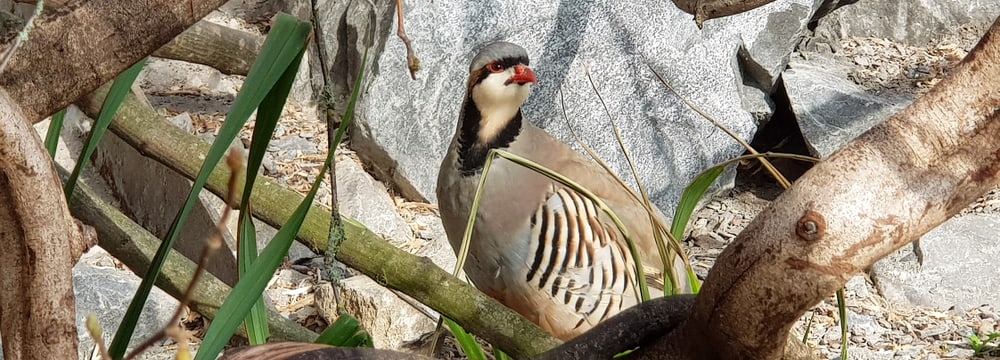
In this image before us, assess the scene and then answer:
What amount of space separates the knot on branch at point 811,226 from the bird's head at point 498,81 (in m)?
1.89

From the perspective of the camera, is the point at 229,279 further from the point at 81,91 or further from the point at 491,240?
the point at 81,91

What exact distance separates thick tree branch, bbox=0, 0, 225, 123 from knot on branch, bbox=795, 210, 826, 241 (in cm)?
56

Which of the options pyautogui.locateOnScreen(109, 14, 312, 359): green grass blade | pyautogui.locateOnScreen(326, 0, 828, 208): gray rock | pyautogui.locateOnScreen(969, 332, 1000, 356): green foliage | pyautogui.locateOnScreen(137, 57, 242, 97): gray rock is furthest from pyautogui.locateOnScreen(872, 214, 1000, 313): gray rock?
pyautogui.locateOnScreen(109, 14, 312, 359): green grass blade

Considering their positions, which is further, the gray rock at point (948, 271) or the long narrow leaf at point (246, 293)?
the gray rock at point (948, 271)

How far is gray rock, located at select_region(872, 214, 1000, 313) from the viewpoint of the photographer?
128 inches

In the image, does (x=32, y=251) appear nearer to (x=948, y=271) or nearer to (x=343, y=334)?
(x=343, y=334)

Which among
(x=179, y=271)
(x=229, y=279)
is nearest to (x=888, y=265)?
(x=229, y=279)

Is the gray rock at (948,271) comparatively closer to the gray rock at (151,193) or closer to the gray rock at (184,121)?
the gray rock at (151,193)

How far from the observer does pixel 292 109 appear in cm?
401

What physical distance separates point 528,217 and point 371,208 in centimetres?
111

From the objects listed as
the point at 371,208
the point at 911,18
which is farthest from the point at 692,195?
the point at 911,18

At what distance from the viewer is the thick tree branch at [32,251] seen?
2.50 feet

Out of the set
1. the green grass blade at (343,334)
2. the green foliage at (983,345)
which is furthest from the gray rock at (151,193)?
the green foliage at (983,345)

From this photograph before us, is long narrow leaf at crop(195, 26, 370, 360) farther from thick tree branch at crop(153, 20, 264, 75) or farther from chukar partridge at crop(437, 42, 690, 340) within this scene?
thick tree branch at crop(153, 20, 264, 75)
